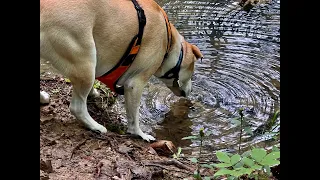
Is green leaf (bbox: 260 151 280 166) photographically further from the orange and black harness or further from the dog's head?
the dog's head

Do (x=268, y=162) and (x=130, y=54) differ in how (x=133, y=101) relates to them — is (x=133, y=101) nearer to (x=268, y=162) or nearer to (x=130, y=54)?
(x=130, y=54)

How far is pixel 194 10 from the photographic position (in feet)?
27.7

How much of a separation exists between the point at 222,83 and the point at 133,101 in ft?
6.30

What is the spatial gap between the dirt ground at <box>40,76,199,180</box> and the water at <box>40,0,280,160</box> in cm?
66

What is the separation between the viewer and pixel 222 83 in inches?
235

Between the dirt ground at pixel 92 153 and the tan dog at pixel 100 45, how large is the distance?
0.52ft

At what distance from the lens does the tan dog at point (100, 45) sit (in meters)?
3.65

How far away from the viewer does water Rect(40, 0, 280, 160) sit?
494 cm

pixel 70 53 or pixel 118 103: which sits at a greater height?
pixel 70 53

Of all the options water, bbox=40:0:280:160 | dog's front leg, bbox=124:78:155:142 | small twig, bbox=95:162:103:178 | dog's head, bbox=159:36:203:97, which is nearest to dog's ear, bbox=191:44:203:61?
dog's head, bbox=159:36:203:97
